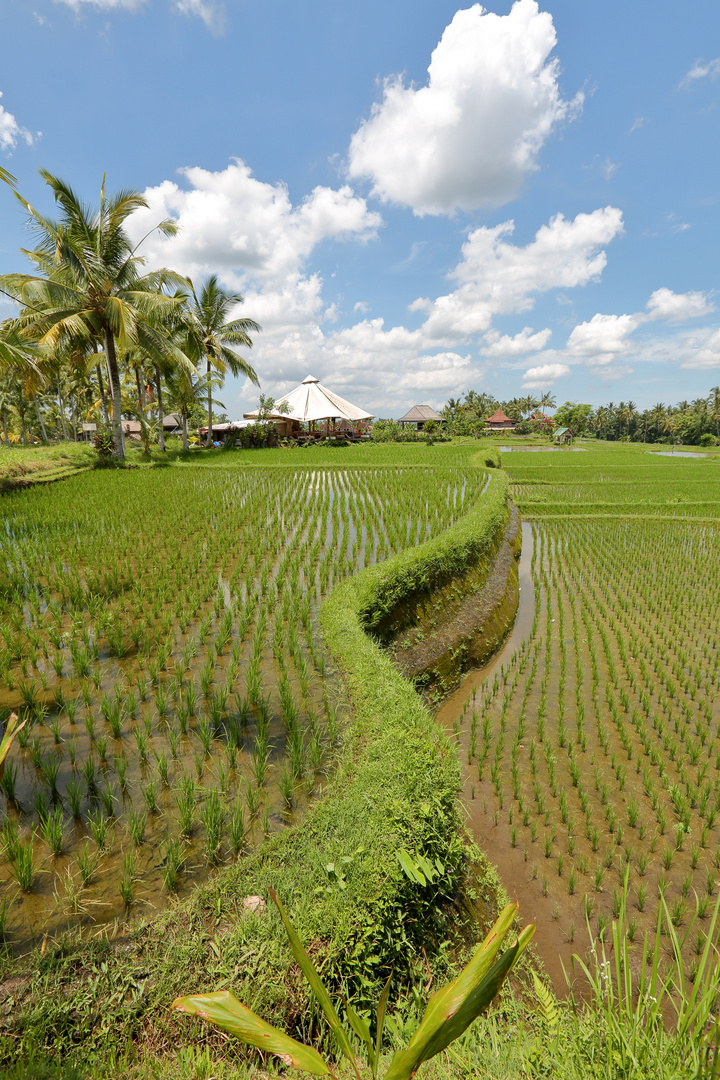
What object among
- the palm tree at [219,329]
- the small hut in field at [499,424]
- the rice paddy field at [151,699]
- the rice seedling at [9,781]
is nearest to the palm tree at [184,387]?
the palm tree at [219,329]

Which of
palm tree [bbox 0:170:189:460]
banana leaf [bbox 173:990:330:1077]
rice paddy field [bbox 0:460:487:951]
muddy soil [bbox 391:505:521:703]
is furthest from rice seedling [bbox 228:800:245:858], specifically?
palm tree [bbox 0:170:189:460]

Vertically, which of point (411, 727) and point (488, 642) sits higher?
point (411, 727)

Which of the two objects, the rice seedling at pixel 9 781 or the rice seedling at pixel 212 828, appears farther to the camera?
the rice seedling at pixel 9 781

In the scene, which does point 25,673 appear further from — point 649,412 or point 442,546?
point 649,412

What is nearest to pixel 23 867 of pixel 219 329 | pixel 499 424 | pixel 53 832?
pixel 53 832

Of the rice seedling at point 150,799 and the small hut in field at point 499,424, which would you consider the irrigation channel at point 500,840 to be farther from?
the small hut in field at point 499,424

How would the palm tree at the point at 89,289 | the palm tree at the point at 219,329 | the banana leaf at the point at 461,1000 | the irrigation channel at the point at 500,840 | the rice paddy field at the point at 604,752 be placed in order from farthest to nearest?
the palm tree at the point at 219,329 → the palm tree at the point at 89,289 → the rice paddy field at the point at 604,752 → the irrigation channel at the point at 500,840 → the banana leaf at the point at 461,1000

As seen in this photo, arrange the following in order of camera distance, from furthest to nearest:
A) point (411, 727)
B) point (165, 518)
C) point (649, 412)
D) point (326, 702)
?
1. point (649, 412)
2. point (165, 518)
3. point (326, 702)
4. point (411, 727)

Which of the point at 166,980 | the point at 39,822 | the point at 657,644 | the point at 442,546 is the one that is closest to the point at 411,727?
the point at 166,980
